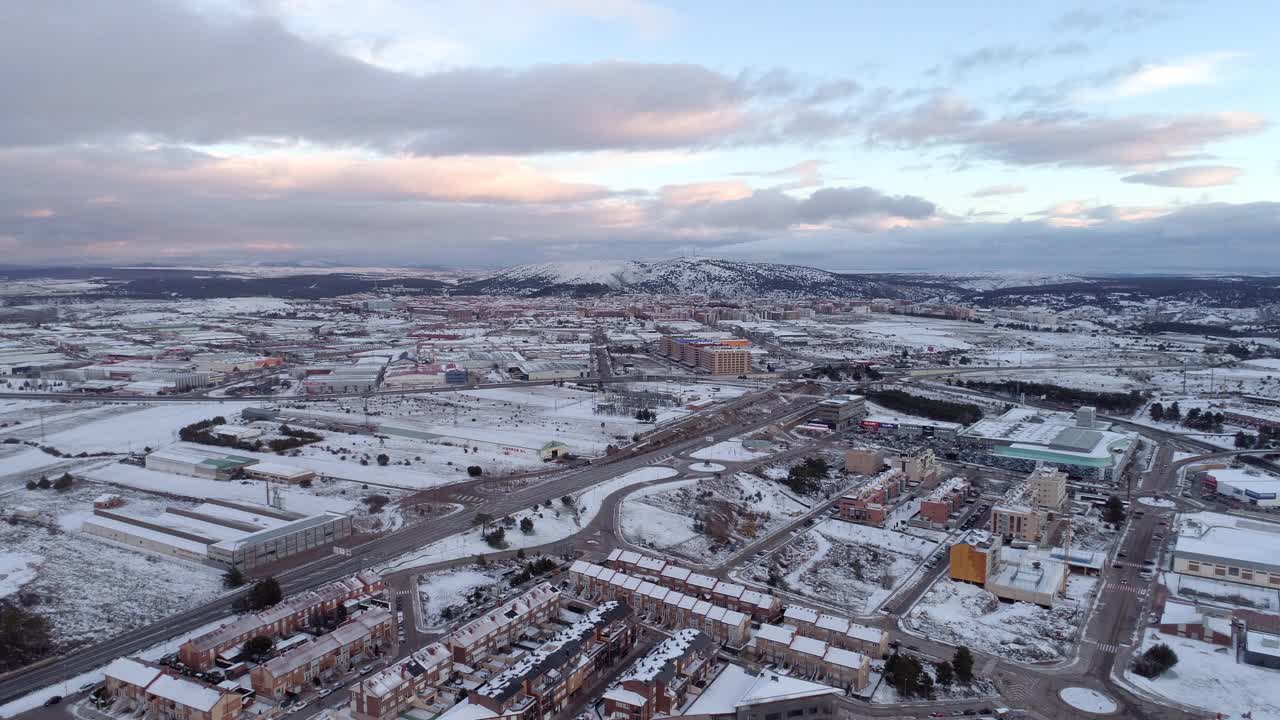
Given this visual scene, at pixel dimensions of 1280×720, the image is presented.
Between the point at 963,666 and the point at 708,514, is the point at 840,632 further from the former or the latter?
the point at 708,514

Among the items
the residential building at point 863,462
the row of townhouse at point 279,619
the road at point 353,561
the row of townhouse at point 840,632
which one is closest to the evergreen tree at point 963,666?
the row of townhouse at point 840,632

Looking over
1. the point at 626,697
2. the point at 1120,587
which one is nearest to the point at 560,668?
the point at 626,697

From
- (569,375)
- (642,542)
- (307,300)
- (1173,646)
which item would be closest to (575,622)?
(642,542)

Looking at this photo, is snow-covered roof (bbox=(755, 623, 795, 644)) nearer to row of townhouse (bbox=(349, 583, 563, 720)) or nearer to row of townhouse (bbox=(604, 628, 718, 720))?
row of townhouse (bbox=(604, 628, 718, 720))

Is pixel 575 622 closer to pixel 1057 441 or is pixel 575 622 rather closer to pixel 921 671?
pixel 921 671

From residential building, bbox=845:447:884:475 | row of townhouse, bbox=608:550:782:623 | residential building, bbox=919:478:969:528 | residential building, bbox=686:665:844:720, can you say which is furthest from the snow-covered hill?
residential building, bbox=686:665:844:720
